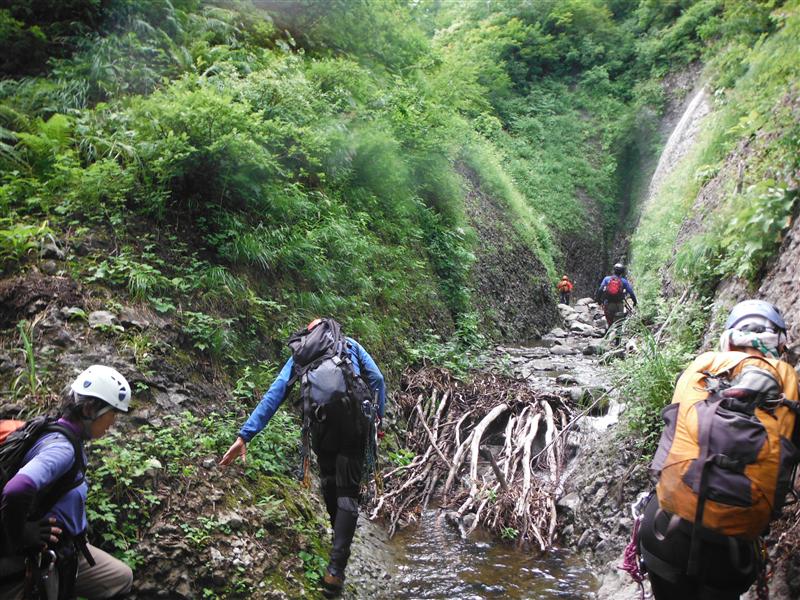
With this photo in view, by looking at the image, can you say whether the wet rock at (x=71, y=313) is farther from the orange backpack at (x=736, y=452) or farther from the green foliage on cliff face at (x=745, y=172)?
the green foliage on cliff face at (x=745, y=172)

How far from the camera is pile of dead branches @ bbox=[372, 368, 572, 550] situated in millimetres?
5918

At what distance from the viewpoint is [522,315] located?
50.3 ft

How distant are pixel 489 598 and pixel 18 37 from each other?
8912 mm

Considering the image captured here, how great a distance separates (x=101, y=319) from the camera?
4.93m

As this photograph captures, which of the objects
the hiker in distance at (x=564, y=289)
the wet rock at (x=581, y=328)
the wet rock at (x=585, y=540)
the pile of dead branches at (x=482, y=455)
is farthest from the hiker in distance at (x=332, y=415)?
the hiker in distance at (x=564, y=289)

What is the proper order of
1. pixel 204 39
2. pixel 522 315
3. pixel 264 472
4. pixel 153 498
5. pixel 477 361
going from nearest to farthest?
pixel 153 498 < pixel 264 472 < pixel 204 39 < pixel 477 361 < pixel 522 315

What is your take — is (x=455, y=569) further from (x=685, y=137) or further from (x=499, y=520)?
(x=685, y=137)

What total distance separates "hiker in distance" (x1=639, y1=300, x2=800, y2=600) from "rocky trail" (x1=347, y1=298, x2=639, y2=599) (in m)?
2.01

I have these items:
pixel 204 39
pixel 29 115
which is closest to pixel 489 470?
pixel 29 115

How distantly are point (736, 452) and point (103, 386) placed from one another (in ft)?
11.1

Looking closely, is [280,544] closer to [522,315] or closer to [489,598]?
[489,598]

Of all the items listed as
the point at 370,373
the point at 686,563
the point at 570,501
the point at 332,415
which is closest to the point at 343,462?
the point at 332,415

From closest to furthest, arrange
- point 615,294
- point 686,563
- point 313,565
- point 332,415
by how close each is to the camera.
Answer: point 686,563, point 332,415, point 313,565, point 615,294

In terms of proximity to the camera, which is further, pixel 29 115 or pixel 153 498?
pixel 29 115
